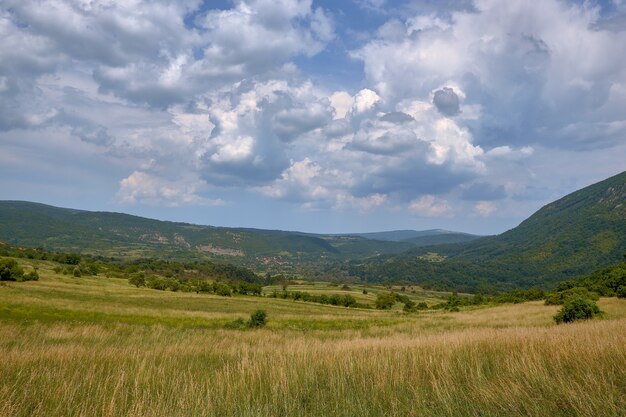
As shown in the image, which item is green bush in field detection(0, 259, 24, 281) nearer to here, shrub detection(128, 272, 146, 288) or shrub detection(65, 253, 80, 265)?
Answer: shrub detection(128, 272, 146, 288)

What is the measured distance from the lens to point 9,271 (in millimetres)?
59062

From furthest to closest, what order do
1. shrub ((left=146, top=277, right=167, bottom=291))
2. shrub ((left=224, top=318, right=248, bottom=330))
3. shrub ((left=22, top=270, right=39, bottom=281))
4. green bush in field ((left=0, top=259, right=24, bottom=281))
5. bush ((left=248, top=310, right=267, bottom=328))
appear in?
shrub ((left=146, top=277, right=167, bottom=291)) < shrub ((left=22, top=270, right=39, bottom=281)) < green bush in field ((left=0, top=259, right=24, bottom=281)) < bush ((left=248, top=310, right=267, bottom=328)) < shrub ((left=224, top=318, right=248, bottom=330))

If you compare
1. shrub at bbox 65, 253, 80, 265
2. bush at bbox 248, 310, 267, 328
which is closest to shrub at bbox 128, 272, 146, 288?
shrub at bbox 65, 253, 80, 265

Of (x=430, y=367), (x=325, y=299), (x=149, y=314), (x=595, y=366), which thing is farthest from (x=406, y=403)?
(x=325, y=299)

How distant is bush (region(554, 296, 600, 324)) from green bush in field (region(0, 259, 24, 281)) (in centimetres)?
6793

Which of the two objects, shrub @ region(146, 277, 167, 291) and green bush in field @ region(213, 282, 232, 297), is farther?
green bush in field @ region(213, 282, 232, 297)

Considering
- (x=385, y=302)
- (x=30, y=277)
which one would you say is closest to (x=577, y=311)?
(x=30, y=277)

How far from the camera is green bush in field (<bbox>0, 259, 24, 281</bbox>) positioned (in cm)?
5866

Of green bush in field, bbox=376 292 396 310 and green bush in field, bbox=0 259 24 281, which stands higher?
green bush in field, bbox=0 259 24 281

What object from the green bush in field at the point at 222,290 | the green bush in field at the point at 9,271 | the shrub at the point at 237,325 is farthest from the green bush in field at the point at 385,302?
the green bush in field at the point at 9,271

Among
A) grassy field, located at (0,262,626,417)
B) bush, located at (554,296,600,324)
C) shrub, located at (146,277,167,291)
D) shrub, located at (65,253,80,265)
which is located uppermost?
grassy field, located at (0,262,626,417)

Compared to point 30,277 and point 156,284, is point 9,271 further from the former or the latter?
point 156,284

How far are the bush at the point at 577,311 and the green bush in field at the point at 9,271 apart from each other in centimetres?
6793

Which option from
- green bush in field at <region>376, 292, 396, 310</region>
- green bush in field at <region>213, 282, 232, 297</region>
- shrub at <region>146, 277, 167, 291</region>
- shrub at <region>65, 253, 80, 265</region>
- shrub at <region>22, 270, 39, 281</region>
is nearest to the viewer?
shrub at <region>22, 270, 39, 281</region>
